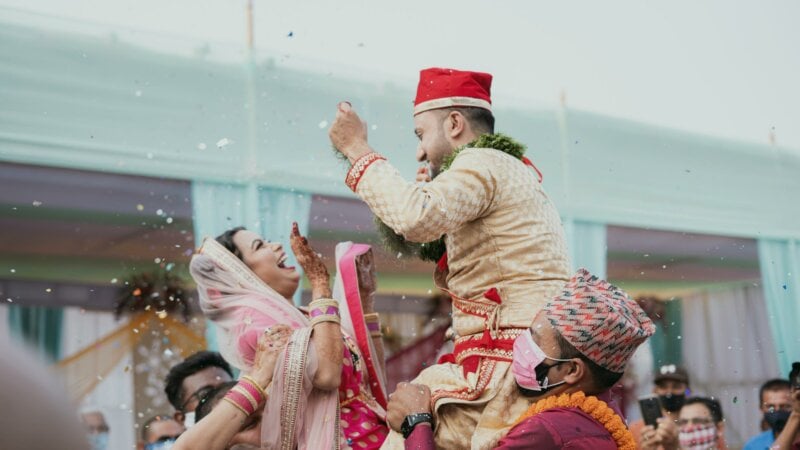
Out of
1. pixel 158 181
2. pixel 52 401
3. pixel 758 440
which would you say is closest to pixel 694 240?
pixel 758 440

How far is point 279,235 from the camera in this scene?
540 cm

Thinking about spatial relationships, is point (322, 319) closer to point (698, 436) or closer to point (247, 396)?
point (247, 396)

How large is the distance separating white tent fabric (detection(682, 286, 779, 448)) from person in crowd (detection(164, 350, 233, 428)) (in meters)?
4.27

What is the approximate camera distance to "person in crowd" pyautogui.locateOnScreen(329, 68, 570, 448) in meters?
2.54

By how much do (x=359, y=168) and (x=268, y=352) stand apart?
739 mm

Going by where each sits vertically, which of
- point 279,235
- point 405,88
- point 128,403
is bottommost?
point 128,403

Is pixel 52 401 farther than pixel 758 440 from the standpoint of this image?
No

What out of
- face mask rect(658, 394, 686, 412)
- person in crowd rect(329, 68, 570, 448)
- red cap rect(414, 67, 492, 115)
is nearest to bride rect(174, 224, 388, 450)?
person in crowd rect(329, 68, 570, 448)

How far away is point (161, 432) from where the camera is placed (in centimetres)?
474

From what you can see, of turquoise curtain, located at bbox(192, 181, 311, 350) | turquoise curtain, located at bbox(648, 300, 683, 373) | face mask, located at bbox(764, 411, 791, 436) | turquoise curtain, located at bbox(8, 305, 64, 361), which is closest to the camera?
face mask, located at bbox(764, 411, 791, 436)

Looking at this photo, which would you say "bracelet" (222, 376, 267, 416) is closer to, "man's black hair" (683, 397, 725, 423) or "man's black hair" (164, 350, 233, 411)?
"man's black hair" (164, 350, 233, 411)

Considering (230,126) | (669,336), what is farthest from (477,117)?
(669,336)

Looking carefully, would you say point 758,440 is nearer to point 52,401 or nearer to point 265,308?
point 265,308

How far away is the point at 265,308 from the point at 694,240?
4373mm
